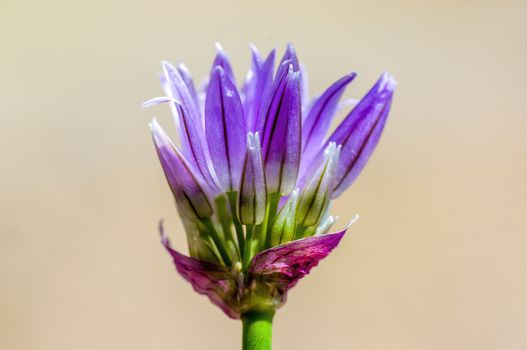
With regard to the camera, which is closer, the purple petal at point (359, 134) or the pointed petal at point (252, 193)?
the pointed petal at point (252, 193)

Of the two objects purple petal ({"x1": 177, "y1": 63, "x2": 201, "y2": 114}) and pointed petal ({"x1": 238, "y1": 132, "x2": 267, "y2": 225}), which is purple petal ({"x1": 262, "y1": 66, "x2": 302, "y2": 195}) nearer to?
pointed petal ({"x1": 238, "y1": 132, "x2": 267, "y2": 225})

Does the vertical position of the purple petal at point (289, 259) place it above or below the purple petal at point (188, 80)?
below

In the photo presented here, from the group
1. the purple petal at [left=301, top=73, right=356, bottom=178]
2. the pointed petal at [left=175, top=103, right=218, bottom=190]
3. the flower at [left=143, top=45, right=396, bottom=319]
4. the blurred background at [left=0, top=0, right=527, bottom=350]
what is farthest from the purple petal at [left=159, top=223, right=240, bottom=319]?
the blurred background at [left=0, top=0, right=527, bottom=350]

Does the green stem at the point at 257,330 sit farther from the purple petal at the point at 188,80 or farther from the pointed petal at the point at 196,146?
the purple petal at the point at 188,80

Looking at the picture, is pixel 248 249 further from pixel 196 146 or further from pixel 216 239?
pixel 196 146

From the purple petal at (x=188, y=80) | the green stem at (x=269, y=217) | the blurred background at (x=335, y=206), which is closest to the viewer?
the green stem at (x=269, y=217)

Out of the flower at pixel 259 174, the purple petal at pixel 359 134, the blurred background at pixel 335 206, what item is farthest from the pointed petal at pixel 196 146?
the blurred background at pixel 335 206

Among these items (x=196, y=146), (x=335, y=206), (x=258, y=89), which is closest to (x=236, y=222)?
(x=196, y=146)
